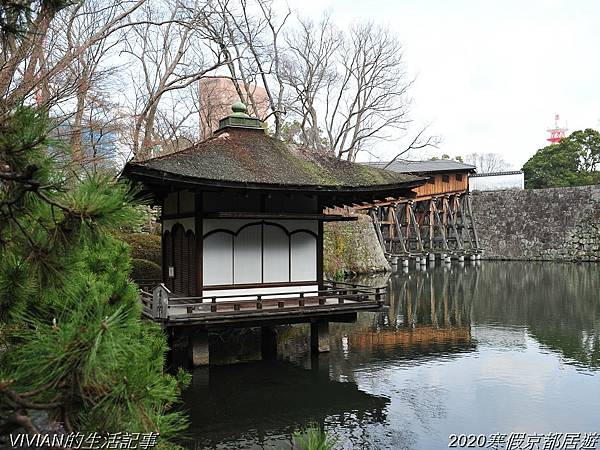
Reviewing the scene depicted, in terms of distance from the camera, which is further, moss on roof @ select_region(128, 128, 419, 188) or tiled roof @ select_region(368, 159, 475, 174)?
tiled roof @ select_region(368, 159, 475, 174)

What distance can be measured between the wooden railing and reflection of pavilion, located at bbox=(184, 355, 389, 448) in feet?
4.19

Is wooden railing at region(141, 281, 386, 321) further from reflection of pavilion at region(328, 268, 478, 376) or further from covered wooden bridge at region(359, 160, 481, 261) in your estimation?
covered wooden bridge at region(359, 160, 481, 261)

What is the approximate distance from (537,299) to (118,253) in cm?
1769

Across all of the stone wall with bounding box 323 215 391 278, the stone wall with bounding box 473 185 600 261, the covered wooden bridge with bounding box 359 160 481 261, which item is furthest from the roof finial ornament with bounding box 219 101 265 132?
the stone wall with bounding box 473 185 600 261

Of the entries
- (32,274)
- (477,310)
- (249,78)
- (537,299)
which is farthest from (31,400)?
(249,78)

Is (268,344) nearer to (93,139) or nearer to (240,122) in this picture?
(240,122)

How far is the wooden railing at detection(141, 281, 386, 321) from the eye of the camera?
30.6 feet

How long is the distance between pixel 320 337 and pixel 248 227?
288 cm

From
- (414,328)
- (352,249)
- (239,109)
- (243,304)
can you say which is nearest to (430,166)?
(352,249)

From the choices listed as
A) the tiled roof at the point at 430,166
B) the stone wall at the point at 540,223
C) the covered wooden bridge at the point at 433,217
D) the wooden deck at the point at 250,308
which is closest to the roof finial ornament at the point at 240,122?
the wooden deck at the point at 250,308

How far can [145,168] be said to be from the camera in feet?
30.1

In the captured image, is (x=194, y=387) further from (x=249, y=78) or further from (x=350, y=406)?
(x=249, y=78)

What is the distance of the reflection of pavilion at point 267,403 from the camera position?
7.87 meters

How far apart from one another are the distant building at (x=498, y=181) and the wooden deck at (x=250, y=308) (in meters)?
35.8
